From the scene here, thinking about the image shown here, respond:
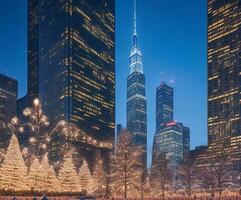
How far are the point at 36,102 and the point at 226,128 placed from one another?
17329 centimetres

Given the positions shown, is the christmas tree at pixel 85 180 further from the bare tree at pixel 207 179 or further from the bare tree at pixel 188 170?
the bare tree at pixel 207 179

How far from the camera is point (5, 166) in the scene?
37.4 metres

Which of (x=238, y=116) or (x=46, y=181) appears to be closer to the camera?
(x=46, y=181)

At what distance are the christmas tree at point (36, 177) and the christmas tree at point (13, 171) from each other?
3.58 feet

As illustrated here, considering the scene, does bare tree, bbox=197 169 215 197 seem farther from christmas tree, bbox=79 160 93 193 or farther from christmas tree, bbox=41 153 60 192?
christmas tree, bbox=41 153 60 192

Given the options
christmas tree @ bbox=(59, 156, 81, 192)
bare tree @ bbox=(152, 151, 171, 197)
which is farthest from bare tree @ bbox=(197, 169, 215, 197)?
christmas tree @ bbox=(59, 156, 81, 192)

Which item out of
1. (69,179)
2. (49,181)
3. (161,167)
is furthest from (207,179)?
(49,181)

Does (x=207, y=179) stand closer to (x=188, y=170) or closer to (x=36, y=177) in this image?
(x=188, y=170)

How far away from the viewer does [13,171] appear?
37812mm

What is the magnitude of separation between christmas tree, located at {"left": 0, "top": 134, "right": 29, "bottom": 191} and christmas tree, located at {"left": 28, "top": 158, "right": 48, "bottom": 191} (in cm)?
109

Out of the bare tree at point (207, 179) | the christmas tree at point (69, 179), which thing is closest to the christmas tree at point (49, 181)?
the christmas tree at point (69, 179)

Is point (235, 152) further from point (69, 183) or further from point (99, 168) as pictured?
point (69, 183)

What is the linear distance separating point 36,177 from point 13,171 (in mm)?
3229

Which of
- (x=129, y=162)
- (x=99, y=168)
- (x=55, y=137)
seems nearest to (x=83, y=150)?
(x=55, y=137)
